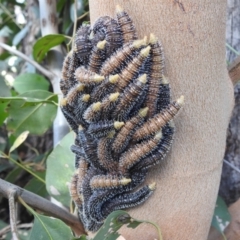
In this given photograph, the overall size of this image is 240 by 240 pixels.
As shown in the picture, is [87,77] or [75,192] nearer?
[87,77]

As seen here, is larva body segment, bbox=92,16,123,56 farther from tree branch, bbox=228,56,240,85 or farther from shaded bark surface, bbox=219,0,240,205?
shaded bark surface, bbox=219,0,240,205

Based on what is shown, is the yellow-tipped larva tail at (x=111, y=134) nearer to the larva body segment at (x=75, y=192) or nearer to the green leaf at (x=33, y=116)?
the larva body segment at (x=75, y=192)

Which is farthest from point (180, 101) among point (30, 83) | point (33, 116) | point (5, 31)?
point (5, 31)

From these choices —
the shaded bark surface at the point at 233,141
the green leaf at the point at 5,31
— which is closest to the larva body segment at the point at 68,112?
the shaded bark surface at the point at 233,141

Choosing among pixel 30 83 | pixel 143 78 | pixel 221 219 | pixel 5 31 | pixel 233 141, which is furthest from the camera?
pixel 5 31

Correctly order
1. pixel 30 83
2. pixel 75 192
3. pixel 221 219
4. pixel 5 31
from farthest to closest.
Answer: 1. pixel 5 31
2. pixel 30 83
3. pixel 221 219
4. pixel 75 192

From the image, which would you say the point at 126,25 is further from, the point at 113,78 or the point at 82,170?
the point at 82,170
